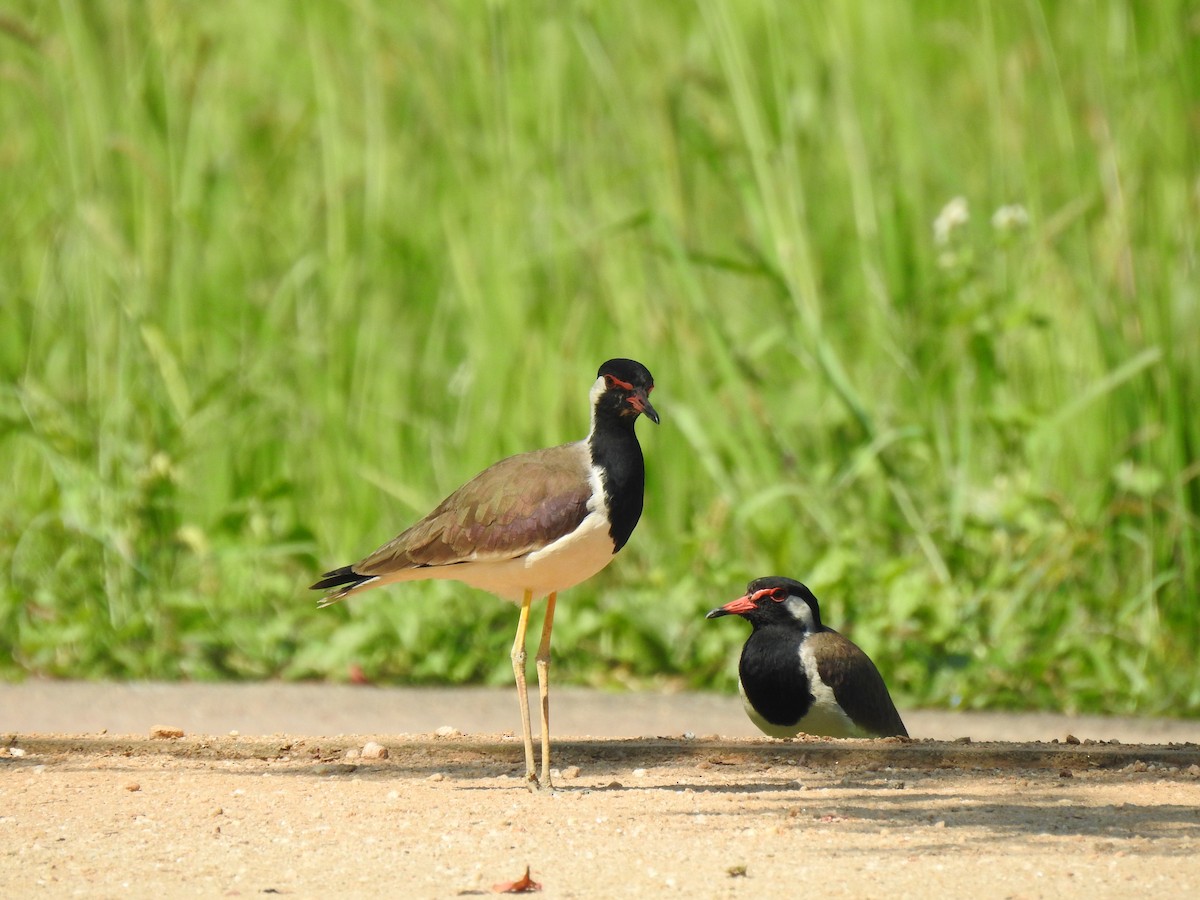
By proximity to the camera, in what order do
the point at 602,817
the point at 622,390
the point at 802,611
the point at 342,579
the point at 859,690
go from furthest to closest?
the point at 802,611, the point at 859,690, the point at 342,579, the point at 622,390, the point at 602,817

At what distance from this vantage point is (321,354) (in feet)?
24.8

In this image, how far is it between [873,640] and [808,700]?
35.8 inches

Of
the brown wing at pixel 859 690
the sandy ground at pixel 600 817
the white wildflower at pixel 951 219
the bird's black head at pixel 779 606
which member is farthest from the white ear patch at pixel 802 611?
the white wildflower at pixel 951 219

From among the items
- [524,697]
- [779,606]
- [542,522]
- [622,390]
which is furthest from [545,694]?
[779,606]

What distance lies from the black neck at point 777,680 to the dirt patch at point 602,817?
70 cm

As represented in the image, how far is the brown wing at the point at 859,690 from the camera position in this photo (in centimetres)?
532

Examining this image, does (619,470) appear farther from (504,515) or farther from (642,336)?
(642,336)

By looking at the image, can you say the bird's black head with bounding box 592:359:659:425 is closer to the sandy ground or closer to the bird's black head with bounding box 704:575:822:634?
the sandy ground

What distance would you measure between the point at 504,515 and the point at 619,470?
0.32m

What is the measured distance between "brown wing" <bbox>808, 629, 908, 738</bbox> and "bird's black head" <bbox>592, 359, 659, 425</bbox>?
4.16ft

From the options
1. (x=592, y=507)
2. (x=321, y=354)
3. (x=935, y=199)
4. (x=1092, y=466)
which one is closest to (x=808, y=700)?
(x=592, y=507)

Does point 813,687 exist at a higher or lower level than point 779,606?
lower

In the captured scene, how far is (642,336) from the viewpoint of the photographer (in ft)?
24.3

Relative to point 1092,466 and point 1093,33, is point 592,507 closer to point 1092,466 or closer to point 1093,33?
point 1092,466
